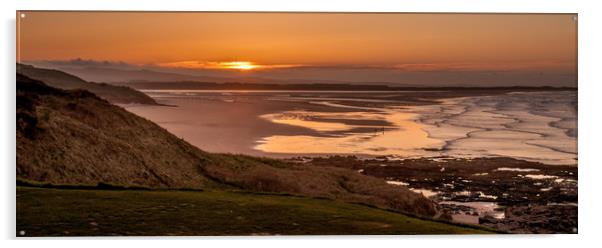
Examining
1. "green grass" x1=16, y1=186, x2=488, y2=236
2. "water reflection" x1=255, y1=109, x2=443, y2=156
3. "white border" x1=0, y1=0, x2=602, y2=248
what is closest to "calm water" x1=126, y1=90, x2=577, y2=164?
"water reflection" x1=255, y1=109, x2=443, y2=156

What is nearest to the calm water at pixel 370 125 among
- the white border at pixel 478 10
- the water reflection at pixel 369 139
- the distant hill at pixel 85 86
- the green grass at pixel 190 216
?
the water reflection at pixel 369 139

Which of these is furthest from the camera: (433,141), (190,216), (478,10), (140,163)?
(433,141)

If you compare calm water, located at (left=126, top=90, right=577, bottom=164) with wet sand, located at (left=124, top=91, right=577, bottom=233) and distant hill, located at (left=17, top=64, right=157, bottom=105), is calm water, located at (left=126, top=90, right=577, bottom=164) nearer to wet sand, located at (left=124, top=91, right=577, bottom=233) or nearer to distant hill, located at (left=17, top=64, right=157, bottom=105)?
wet sand, located at (left=124, top=91, right=577, bottom=233)

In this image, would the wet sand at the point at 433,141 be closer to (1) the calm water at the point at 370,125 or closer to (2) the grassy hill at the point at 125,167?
(1) the calm water at the point at 370,125

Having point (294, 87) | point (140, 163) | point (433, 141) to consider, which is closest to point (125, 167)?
point (140, 163)

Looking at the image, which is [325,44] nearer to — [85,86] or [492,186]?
[492,186]

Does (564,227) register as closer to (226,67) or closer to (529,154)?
(529,154)
